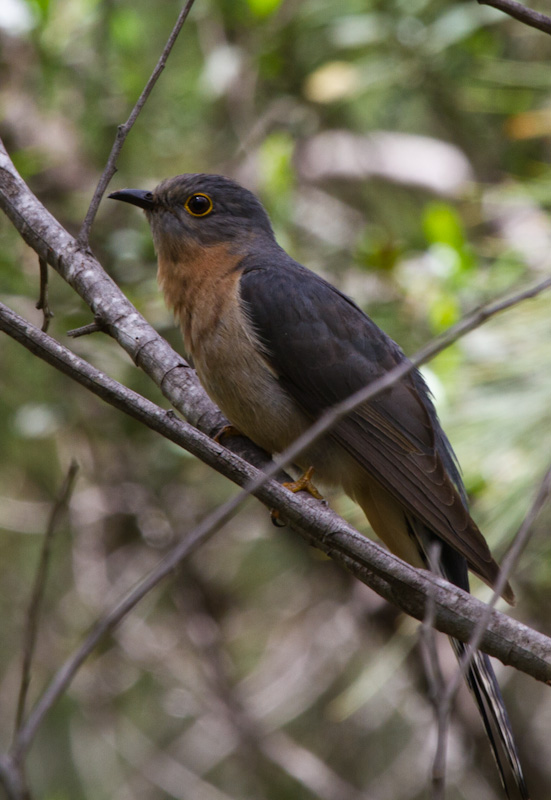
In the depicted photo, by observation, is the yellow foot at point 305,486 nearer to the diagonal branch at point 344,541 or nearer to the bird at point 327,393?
the bird at point 327,393

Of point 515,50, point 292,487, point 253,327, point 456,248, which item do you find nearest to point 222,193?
point 253,327

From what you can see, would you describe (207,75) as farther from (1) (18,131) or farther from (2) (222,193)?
(2) (222,193)

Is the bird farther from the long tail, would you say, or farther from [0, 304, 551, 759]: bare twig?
[0, 304, 551, 759]: bare twig

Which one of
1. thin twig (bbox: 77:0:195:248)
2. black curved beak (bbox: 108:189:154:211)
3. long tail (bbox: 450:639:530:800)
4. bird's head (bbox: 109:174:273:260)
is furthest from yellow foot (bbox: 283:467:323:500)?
black curved beak (bbox: 108:189:154:211)

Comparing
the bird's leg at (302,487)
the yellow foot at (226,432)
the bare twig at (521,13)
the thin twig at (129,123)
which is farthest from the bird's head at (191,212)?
the bare twig at (521,13)

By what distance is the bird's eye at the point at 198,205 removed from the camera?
15.7 ft

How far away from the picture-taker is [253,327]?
4.14 m

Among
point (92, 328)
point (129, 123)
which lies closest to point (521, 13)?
point (129, 123)

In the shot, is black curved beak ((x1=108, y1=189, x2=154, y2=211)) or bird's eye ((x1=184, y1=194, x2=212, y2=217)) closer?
black curved beak ((x1=108, y1=189, x2=154, y2=211))

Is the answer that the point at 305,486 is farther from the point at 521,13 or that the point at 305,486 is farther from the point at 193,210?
the point at 521,13

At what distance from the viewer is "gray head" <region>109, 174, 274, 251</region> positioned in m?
4.71

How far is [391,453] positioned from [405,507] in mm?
271

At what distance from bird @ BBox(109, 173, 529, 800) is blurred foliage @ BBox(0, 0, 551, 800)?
1079 mm

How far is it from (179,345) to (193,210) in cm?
203
